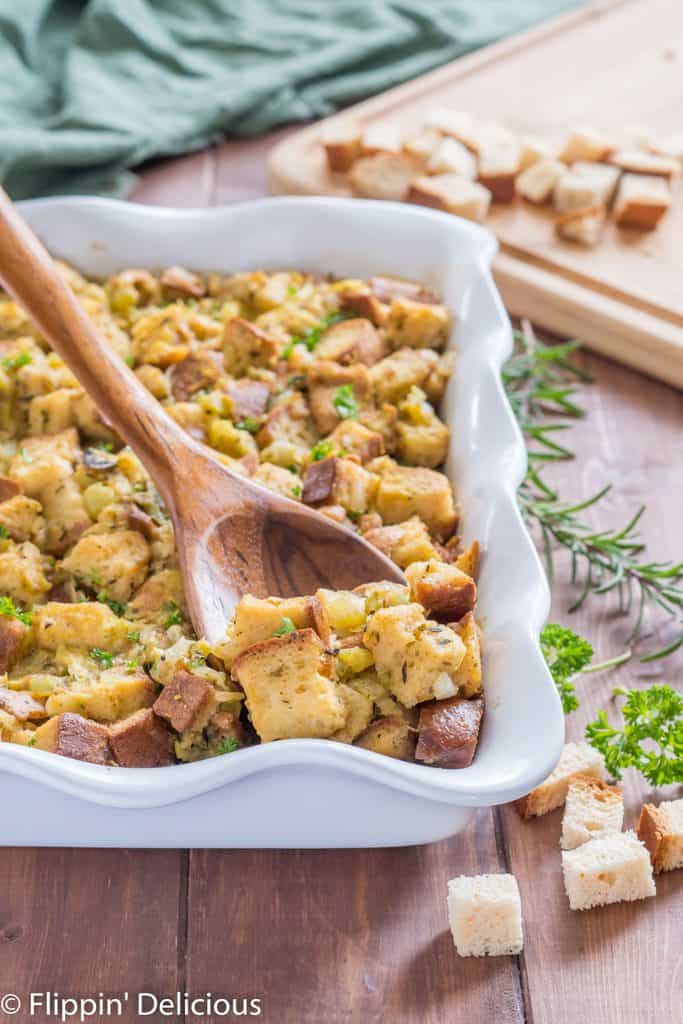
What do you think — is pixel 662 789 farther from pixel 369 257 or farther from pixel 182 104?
pixel 182 104

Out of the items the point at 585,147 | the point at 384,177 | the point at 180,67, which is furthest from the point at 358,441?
the point at 180,67

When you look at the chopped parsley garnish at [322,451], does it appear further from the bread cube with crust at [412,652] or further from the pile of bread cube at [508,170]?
the pile of bread cube at [508,170]

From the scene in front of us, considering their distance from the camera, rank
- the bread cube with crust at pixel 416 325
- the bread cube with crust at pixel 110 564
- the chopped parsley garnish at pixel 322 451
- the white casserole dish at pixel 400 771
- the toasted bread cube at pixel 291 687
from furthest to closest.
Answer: the bread cube with crust at pixel 416 325 < the chopped parsley garnish at pixel 322 451 < the bread cube with crust at pixel 110 564 < the toasted bread cube at pixel 291 687 < the white casserole dish at pixel 400 771

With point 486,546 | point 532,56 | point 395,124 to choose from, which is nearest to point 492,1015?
point 486,546

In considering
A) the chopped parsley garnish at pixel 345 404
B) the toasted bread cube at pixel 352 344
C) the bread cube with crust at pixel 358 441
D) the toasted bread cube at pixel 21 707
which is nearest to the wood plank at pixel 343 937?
the toasted bread cube at pixel 21 707

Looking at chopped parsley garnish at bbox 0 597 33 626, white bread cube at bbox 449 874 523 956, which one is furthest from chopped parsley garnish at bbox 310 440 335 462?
white bread cube at bbox 449 874 523 956

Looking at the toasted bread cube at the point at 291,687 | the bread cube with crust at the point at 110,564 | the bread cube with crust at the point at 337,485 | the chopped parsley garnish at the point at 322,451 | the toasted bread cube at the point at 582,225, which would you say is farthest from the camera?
the toasted bread cube at the point at 582,225

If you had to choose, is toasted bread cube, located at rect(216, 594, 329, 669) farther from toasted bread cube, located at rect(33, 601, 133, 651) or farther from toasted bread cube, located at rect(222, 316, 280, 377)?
toasted bread cube, located at rect(222, 316, 280, 377)
